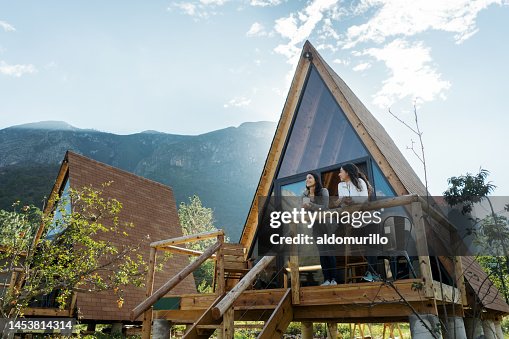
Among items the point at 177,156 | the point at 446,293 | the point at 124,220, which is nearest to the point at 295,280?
the point at 446,293

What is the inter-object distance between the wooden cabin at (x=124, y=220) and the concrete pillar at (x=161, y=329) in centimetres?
565

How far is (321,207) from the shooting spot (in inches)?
262

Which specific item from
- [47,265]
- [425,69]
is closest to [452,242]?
[425,69]

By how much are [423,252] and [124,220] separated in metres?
12.5

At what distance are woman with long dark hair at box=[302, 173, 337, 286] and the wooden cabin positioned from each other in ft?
24.9

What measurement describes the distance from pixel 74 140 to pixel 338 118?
11855 centimetres

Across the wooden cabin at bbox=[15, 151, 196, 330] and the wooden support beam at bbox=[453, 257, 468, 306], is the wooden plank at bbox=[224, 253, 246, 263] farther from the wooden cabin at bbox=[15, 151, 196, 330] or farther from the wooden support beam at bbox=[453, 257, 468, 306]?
the wooden cabin at bbox=[15, 151, 196, 330]

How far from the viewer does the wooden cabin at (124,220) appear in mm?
11711

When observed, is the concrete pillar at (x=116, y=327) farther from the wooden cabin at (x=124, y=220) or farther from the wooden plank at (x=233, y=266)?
the wooden plank at (x=233, y=266)

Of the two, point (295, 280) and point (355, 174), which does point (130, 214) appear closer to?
point (355, 174)

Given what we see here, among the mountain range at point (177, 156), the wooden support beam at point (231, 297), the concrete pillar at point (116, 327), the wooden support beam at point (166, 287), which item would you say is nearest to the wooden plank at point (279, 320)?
the wooden support beam at point (231, 297)

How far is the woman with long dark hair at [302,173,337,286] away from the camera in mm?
5691

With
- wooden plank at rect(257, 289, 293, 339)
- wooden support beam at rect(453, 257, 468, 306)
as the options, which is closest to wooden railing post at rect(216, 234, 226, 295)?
wooden plank at rect(257, 289, 293, 339)

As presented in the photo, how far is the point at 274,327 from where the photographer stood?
4961 mm
